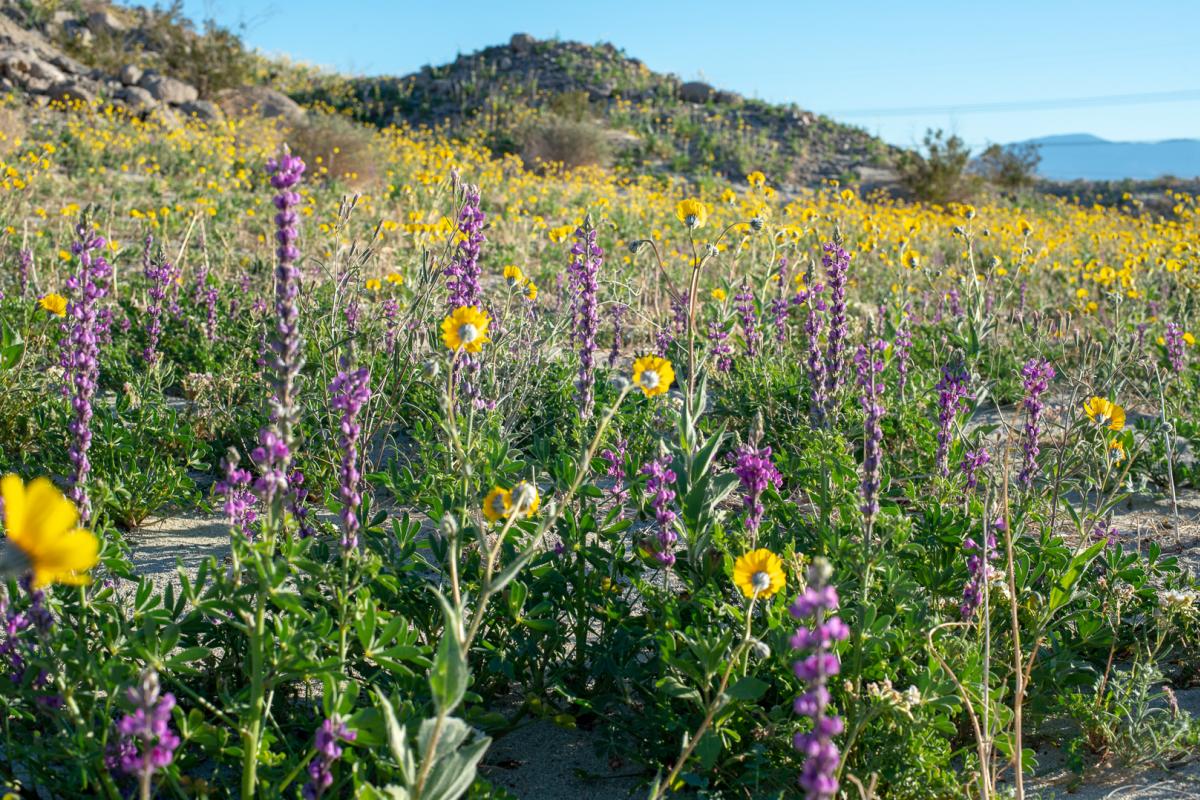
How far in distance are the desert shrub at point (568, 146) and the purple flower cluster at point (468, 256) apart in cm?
1864

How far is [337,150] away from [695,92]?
749 inches

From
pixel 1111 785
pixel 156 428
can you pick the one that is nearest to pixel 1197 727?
pixel 1111 785

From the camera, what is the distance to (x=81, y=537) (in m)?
1.00

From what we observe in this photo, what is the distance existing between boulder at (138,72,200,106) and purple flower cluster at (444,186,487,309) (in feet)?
64.8

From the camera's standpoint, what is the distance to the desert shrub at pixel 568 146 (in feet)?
71.2

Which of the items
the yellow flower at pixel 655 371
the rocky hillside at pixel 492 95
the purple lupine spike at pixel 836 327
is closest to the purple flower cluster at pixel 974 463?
the purple lupine spike at pixel 836 327

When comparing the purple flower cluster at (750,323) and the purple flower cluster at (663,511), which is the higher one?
the purple flower cluster at (750,323)

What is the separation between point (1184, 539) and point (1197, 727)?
1778mm

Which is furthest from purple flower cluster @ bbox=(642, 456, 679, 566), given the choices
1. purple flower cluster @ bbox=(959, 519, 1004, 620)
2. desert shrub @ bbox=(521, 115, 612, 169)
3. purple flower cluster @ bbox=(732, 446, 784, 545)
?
desert shrub @ bbox=(521, 115, 612, 169)

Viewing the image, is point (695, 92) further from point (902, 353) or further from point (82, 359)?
point (82, 359)

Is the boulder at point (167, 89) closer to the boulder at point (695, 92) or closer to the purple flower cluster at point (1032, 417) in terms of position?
the boulder at point (695, 92)

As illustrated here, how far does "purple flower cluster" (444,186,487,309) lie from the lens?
3.18m

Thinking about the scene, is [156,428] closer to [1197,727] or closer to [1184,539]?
[1197,727]

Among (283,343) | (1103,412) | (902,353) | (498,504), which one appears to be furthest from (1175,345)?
(283,343)
